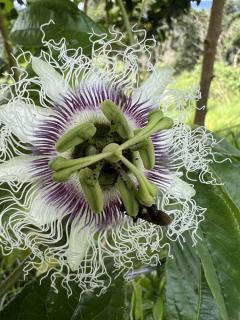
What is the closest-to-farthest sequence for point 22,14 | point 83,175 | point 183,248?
point 83,175
point 183,248
point 22,14

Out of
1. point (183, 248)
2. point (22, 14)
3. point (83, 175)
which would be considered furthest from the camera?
point (22, 14)

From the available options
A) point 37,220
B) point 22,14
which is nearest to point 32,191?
point 37,220

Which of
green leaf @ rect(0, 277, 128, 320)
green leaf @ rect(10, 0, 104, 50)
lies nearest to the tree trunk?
green leaf @ rect(10, 0, 104, 50)

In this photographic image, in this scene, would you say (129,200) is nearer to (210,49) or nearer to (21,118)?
(21,118)

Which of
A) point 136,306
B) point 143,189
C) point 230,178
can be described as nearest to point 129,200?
point 143,189

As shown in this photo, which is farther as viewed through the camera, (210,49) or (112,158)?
(210,49)

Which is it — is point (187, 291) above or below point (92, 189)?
below

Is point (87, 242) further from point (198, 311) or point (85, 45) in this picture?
point (85, 45)
